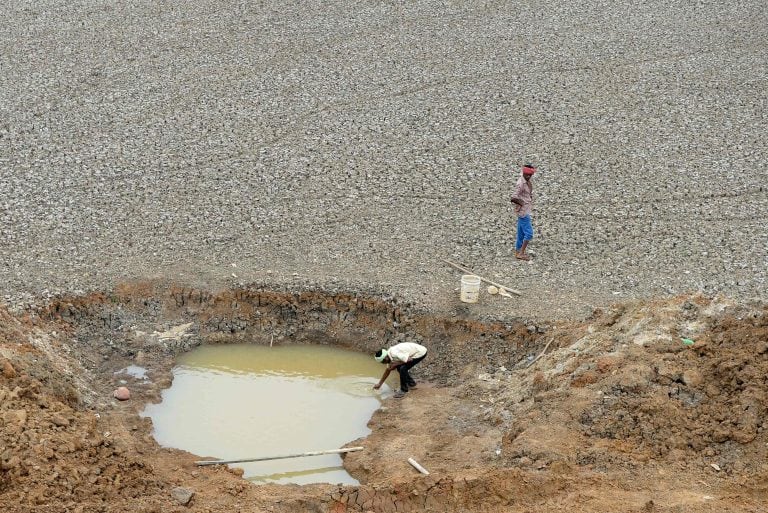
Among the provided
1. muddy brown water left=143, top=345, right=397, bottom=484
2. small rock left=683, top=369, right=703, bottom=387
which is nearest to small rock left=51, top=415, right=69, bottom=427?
muddy brown water left=143, top=345, right=397, bottom=484

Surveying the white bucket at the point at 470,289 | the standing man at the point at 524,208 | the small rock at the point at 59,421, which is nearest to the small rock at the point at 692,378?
the white bucket at the point at 470,289

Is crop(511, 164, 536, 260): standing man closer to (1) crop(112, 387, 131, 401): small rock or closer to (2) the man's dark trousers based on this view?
(2) the man's dark trousers

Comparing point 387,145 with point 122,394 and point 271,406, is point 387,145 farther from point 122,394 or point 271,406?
point 122,394

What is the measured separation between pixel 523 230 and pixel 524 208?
350mm

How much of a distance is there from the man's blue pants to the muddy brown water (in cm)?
262

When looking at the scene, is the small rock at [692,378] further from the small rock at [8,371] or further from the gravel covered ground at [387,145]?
the small rock at [8,371]

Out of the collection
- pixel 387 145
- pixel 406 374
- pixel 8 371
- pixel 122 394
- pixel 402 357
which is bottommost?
pixel 122 394

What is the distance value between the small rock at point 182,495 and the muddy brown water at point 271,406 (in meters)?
1.26

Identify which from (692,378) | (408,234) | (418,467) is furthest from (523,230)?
(418,467)

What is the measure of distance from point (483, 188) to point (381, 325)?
3.77m

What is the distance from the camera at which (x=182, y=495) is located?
8.54 meters

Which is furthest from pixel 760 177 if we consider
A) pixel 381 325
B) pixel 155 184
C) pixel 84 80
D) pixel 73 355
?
pixel 84 80

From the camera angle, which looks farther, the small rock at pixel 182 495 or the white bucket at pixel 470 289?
the white bucket at pixel 470 289

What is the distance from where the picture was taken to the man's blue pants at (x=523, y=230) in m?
12.8
